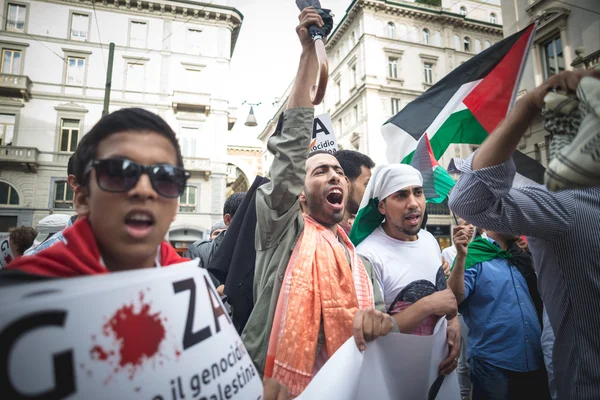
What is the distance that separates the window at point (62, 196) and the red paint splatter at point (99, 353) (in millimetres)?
20554

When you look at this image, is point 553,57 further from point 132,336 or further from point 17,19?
point 17,19

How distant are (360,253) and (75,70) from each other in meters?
22.4

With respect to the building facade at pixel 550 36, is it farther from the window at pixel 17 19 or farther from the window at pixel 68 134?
the window at pixel 17 19

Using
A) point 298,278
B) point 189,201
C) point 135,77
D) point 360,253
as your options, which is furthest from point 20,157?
point 298,278

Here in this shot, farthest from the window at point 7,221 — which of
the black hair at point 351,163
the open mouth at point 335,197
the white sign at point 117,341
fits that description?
the white sign at point 117,341

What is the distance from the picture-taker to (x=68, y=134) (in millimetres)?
18984

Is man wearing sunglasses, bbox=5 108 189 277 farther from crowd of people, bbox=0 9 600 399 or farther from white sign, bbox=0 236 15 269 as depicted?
white sign, bbox=0 236 15 269

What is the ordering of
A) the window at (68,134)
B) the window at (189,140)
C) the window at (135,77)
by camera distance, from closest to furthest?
the window at (68,134) → the window at (135,77) → the window at (189,140)

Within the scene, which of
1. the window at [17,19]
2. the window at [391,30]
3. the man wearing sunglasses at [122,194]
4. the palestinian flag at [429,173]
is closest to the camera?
the man wearing sunglasses at [122,194]

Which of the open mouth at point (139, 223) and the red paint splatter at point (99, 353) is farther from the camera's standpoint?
the open mouth at point (139, 223)

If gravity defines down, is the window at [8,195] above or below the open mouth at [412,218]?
above

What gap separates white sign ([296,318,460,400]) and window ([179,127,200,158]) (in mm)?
20310

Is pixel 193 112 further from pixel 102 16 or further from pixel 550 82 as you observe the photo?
pixel 550 82

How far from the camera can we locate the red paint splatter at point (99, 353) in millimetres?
630
